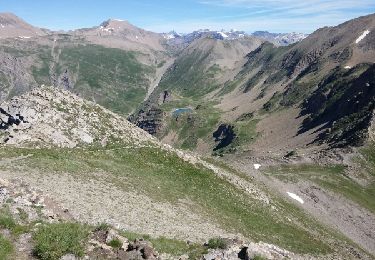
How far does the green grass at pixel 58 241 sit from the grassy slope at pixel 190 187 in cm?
2179

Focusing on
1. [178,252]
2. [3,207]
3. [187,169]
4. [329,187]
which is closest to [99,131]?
[187,169]

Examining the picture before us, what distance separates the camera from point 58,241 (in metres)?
24.8

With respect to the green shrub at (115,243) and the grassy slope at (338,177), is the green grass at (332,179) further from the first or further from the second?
the green shrub at (115,243)

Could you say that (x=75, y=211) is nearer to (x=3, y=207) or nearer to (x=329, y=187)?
(x=3, y=207)

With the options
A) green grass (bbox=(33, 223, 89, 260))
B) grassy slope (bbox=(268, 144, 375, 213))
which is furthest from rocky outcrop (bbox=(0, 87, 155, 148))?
grassy slope (bbox=(268, 144, 375, 213))

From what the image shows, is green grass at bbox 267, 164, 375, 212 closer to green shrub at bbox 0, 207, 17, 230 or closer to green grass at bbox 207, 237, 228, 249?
green grass at bbox 207, 237, 228, 249

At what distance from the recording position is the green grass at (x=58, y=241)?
24047 mm

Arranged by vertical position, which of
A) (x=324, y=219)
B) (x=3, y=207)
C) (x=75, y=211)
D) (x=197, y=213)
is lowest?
(x=324, y=219)

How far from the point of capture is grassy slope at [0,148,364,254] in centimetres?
4969

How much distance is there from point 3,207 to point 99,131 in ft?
133

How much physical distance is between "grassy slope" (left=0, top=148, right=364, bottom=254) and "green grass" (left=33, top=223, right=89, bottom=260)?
21.8m

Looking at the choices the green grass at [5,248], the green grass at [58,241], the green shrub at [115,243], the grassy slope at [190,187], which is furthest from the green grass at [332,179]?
the green grass at [5,248]

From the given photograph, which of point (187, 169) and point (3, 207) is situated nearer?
point (3, 207)

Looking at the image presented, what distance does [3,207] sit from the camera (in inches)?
1206
